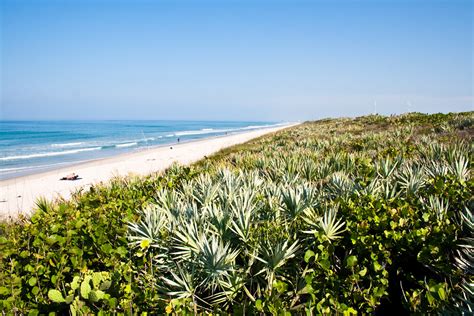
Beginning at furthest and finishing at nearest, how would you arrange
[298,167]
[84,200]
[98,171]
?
[98,171]
[298,167]
[84,200]

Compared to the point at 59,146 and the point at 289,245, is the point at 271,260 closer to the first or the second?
the point at 289,245

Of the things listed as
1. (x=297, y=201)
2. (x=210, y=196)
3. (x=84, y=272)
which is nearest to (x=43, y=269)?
(x=84, y=272)

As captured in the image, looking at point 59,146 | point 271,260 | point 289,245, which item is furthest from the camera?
point 59,146

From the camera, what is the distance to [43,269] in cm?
362

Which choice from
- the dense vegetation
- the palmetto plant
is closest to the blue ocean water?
the dense vegetation

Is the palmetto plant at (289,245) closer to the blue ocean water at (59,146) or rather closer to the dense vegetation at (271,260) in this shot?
the dense vegetation at (271,260)

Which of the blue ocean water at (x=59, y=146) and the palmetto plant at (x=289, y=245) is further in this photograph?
the blue ocean water at (x=59, y=146)

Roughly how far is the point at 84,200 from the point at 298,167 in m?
4.00

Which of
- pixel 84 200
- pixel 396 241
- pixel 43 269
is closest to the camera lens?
pixel 396 241

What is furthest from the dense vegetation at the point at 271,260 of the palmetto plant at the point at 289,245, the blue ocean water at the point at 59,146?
the blue ocean water at the point at 59,146

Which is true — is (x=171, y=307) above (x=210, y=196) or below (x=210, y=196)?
below

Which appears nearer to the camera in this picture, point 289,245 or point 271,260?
point 271,260

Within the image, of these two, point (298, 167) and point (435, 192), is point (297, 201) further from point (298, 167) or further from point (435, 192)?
point (298, 167)

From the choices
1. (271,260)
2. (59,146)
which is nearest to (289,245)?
(271,260)
